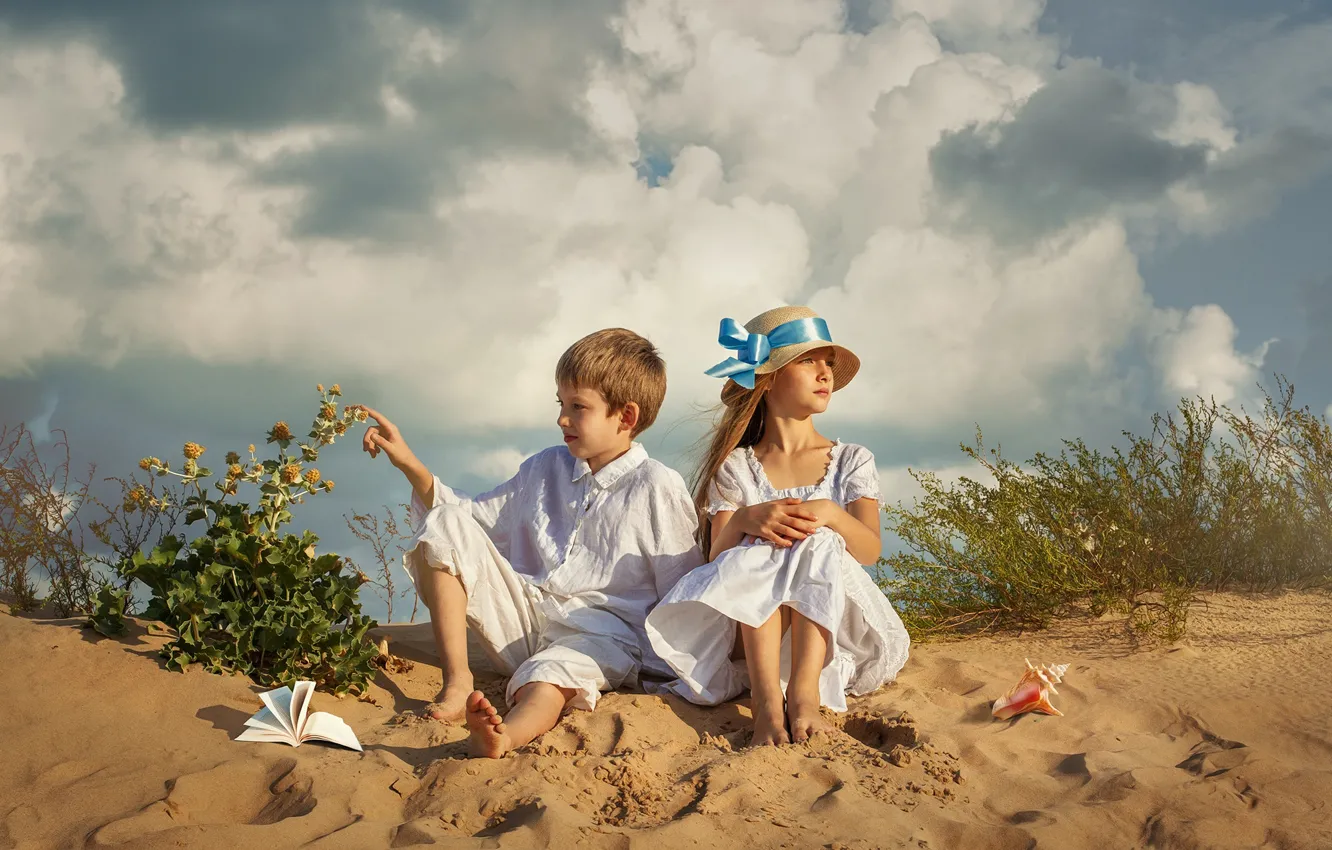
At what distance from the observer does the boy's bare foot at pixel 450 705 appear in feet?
13.3

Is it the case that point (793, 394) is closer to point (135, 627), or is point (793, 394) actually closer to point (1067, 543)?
point (1067, 543)

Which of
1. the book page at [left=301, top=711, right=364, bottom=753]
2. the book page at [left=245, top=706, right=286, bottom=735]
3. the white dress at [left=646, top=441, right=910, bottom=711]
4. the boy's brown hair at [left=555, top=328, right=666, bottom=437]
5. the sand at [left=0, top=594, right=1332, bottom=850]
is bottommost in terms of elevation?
the sand at [left=0, top=594, right=1332, bottom=850]

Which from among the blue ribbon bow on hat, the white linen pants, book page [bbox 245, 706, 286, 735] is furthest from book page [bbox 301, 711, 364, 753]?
the blue ribbon bow on hat

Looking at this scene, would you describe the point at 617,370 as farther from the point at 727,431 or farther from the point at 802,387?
the point at 802,387

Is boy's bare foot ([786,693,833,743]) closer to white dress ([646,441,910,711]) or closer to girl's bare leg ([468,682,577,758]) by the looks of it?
white dress ([646,441,910,711])

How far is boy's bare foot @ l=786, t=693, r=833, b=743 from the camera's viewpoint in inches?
148

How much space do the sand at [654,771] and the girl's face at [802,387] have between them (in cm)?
130

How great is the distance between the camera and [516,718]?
370cm

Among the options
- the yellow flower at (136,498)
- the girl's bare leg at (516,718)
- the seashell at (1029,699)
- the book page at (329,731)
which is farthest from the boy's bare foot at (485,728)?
the seashell at (1029,699)

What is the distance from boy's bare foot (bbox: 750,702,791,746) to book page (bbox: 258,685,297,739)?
1.61 meters

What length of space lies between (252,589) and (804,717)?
230cm

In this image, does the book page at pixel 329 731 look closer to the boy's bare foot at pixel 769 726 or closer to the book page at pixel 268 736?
the book page at pixel 268 736

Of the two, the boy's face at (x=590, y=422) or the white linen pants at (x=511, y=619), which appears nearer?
the white linen pants at (x=511, y=619)

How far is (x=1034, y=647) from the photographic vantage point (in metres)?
5.51
